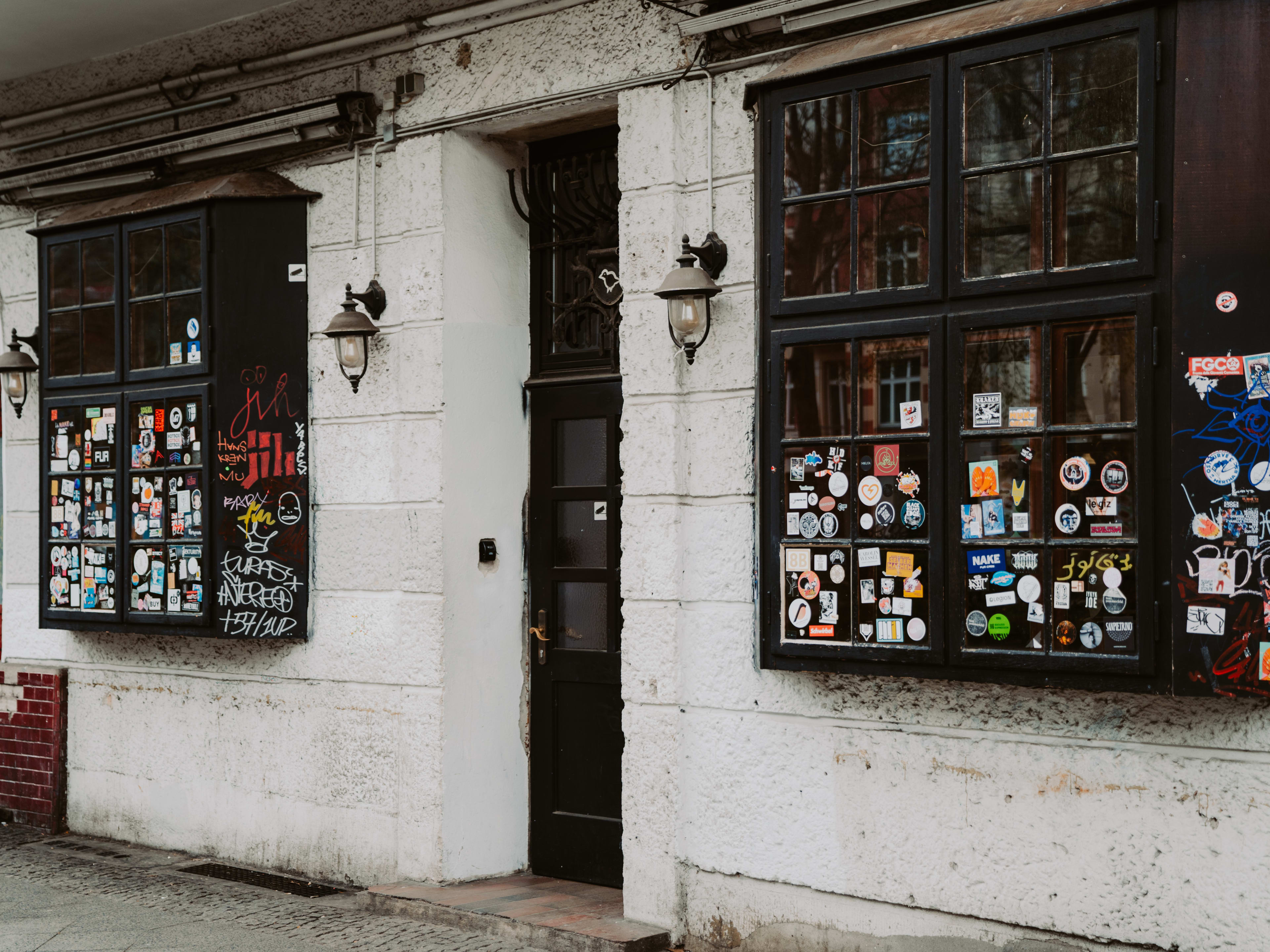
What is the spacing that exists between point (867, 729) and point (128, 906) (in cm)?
362

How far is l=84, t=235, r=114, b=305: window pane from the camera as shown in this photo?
7.22 metres

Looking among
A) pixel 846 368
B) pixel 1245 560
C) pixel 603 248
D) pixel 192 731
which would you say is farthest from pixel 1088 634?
pixel 192 731

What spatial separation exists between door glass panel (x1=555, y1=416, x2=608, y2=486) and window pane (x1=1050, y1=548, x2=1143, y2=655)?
2495 millimetres

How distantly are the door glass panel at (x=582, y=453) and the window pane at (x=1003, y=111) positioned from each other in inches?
92.4

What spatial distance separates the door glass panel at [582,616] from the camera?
20.3 ft

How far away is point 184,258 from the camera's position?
6871 millimetres

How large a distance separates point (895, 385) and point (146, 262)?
4415 mm

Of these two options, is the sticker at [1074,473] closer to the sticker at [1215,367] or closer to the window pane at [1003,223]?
the sticker at [1215,367]

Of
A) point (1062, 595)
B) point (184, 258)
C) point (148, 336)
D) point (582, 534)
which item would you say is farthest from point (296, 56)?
point (1062, 595)

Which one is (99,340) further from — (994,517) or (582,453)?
(994,517)

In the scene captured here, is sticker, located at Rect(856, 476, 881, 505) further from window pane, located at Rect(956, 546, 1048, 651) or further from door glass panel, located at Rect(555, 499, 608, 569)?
door glass panel, located at Rect(555, 499, 608, 569)

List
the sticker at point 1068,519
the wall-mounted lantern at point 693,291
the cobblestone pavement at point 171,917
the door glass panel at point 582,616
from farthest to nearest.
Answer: the door glass panel at point 582,616 → the cobblestone pavement at point 171,917 → the wall-mounted lantern at point 693,291 → the sticker at point 1068,519

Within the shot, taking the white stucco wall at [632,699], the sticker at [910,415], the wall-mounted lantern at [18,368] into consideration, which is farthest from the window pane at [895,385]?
the wall-mounted lantern at [18,368]

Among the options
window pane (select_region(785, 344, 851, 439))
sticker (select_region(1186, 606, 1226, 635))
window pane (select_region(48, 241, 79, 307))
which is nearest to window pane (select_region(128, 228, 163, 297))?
window pane (select_region(48, 241, 79, 307))
